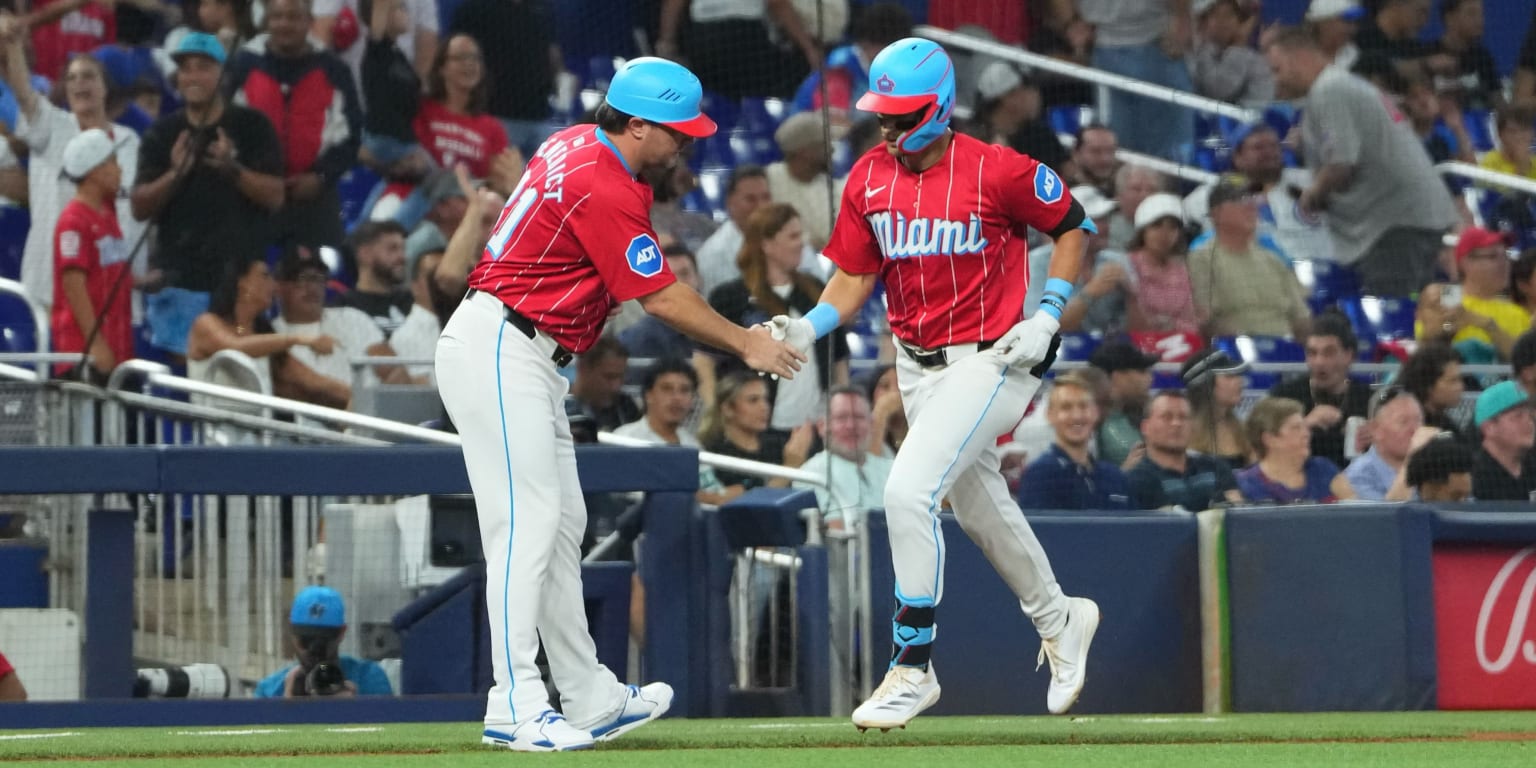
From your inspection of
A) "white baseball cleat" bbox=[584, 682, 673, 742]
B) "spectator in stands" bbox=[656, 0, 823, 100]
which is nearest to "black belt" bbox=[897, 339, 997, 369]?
"white baseball cleat" bbox=[584, 682, 673, 742]

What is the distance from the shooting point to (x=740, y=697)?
282 inches

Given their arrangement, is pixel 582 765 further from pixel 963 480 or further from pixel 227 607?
pixel 227 607

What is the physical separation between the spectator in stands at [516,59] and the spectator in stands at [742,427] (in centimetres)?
208

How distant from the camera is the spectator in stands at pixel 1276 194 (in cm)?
855

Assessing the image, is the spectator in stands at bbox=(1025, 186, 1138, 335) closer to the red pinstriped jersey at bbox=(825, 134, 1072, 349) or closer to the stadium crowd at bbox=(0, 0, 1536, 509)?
the stadium crowd at bbox=(0, 0, 1536, 509)

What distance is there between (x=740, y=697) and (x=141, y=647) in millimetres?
2203

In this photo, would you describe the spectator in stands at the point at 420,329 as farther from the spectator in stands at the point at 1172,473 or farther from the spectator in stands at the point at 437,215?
the spectator in stands at the point at 1172,473

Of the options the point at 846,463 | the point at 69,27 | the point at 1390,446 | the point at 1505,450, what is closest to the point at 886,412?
the point at 846,463

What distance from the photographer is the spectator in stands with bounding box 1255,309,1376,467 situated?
816cm

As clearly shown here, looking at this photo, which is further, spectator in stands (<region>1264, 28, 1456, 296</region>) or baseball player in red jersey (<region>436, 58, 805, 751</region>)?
spectator in stands (<region>1264, 28, 1456, 296</region>)

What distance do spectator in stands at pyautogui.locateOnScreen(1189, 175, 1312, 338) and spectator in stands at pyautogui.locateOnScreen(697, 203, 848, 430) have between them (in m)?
1.45

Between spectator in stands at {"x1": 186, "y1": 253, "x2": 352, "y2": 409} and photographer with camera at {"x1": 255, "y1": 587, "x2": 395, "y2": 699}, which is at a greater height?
spectator in stands at {"x1": 186, "y1": 253, "x2": 352, "y2": 409}

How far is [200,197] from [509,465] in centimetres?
437

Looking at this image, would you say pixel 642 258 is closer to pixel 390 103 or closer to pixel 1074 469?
pixel 1074 469
